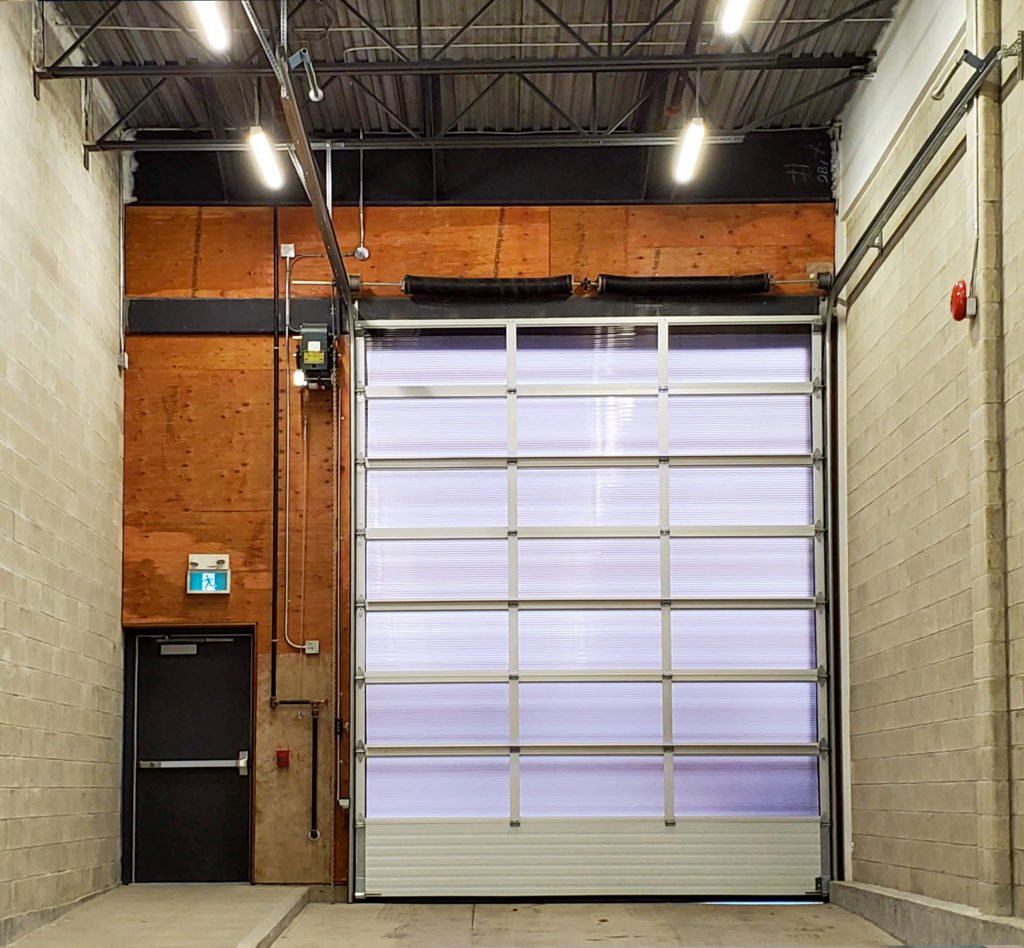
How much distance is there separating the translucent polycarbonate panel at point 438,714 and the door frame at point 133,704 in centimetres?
116

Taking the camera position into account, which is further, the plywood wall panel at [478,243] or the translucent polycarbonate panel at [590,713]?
the plywood wall panel at [478,243]

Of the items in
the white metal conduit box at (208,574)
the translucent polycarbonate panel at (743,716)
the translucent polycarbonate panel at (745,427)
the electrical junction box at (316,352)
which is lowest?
the translucent polycarbonate panel at (743,716)

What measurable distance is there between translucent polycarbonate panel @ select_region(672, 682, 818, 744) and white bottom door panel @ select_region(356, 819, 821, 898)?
77cm

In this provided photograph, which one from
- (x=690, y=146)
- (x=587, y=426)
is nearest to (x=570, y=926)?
(x=587, y=426)

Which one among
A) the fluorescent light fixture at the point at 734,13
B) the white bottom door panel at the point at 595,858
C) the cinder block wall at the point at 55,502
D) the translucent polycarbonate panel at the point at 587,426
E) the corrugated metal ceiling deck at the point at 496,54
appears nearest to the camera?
the fluorescent light fixture at the point at 734,13

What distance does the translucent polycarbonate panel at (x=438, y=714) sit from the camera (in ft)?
46.4

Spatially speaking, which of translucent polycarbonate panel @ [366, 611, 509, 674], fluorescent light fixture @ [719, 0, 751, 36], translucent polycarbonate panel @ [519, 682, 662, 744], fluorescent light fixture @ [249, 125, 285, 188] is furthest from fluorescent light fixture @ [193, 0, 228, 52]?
translucent polycarbonate panel @ [519, 682, 662, 744]

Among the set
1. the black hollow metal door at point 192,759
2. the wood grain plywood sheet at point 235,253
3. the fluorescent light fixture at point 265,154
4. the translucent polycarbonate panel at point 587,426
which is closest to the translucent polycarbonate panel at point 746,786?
the translucent polycarbonate panel at point 587,426

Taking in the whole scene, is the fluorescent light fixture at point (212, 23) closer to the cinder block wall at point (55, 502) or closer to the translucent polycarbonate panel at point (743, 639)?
the cinder block wall at point (55, 502)

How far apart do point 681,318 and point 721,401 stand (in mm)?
906

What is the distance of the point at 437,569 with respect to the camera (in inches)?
567

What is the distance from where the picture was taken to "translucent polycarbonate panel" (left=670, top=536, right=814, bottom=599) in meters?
14.3

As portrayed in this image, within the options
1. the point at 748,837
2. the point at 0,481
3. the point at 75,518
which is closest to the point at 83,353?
the point at 75,518

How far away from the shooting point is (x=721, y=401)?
14.5 metres
